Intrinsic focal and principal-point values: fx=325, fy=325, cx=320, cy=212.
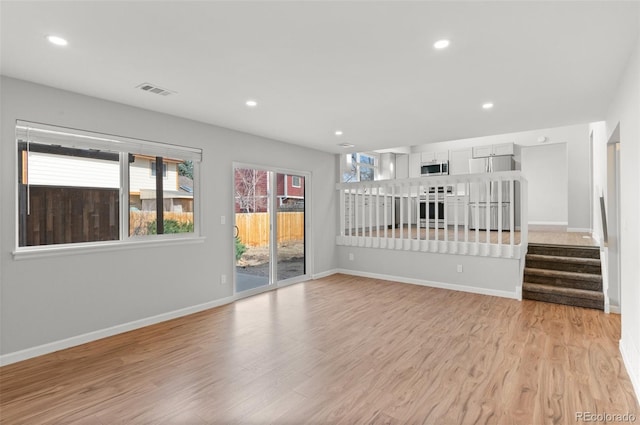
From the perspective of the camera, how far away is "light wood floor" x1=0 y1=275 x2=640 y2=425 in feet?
6.94

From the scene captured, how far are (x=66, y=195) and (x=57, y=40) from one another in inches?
61.6

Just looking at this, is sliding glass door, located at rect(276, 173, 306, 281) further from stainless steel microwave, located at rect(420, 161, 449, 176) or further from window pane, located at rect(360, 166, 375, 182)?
stainless steel microwave, located at rect(420, 161, 449, 176)

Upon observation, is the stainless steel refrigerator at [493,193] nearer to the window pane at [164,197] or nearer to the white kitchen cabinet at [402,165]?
the white kitchen cabinet at [402,165]

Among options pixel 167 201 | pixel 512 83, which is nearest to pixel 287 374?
pixel 167 201

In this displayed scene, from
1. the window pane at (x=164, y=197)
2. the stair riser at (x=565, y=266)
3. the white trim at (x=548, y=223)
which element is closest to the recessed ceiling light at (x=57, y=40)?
the window pane at (x=164, y=197)

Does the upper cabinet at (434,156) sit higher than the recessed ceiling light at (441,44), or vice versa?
the upper cabinet at (434,156)

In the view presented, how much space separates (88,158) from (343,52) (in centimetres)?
277

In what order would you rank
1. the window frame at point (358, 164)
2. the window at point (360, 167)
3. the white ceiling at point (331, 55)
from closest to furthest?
the white ceiling at point (331, 55) → the window frame at point (358, 164) → the window at point (360, 167)

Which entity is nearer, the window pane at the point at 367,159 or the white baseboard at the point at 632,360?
the white baseboard at the point at 632,360

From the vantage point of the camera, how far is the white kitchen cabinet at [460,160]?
893cm

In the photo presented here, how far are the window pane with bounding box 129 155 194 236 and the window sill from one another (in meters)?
0.13

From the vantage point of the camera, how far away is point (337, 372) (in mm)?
2615

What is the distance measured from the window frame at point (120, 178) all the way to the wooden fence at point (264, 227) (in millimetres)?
789

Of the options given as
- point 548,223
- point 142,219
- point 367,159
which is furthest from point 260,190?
point 548,223
